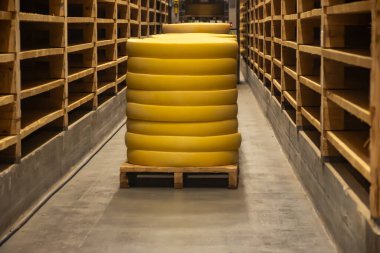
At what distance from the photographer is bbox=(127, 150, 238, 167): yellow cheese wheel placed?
19.3 feet

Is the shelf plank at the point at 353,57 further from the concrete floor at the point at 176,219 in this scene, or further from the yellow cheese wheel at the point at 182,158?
the yellow cheese wheel at the point at 182,158

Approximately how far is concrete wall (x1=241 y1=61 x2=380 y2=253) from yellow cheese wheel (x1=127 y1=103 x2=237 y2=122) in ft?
2.99

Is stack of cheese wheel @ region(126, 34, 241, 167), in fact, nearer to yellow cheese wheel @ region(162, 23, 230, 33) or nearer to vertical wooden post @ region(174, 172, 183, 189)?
vertical wooden post @ region(174, 172, 183, 189)

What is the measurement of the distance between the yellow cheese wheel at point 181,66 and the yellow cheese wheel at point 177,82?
1.7 inches

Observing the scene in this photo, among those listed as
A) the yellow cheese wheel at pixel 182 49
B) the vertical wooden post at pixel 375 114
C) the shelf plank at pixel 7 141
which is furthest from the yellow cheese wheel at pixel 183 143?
Result: the vertical wooden post at pixel 375 114

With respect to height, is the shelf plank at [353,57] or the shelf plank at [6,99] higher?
the shelf plank at [353,57]

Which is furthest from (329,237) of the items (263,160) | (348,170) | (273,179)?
(263,160)

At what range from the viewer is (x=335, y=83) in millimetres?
4914

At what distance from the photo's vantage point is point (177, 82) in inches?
230

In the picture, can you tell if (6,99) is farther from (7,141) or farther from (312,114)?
(312,114)

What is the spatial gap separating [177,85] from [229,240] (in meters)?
1.86

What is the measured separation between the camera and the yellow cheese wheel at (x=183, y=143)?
19.3 ft

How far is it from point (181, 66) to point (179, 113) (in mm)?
444

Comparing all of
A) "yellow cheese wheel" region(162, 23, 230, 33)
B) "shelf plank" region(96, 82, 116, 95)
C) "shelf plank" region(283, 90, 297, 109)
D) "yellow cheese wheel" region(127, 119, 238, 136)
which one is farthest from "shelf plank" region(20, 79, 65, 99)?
"yellow cheese wheel" region(162, 23, 230, 33)
